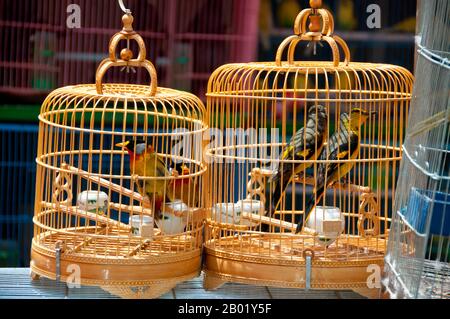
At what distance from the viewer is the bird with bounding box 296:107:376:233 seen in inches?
159

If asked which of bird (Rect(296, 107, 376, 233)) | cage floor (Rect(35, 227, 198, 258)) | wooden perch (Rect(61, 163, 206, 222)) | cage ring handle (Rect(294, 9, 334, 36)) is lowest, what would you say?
cage floor (Rect(35, 227, 198, 258))

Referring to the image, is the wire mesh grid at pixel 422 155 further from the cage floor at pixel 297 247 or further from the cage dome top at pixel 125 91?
the cage dome top at pixel 125 91

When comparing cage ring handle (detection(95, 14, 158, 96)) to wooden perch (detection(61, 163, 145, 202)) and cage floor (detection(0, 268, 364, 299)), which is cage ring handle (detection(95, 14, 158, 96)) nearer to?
wooden perch (detection(61, 163, 145, 202))

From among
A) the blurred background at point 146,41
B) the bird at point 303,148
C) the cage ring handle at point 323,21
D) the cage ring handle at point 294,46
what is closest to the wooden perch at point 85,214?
the bird at point 303,148

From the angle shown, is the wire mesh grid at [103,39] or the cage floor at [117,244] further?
the wire mesh grid at [103,39]

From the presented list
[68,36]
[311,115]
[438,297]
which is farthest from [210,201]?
[68,36]

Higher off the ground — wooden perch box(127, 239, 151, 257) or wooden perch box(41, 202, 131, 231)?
wooden perch box(41, 202, 131, 231)

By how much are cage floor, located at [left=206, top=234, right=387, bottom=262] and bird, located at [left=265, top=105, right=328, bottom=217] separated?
16 cm

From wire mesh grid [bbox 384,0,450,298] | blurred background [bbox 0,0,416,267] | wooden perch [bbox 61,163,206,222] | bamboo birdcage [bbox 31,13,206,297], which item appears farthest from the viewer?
blurred background [bbox 0,0,416,267]

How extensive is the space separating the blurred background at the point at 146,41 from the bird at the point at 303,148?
5.49 ft

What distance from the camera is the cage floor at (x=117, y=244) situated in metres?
3.97

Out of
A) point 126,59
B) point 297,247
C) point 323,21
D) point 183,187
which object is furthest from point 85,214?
point 323,21

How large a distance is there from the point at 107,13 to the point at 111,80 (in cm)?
36

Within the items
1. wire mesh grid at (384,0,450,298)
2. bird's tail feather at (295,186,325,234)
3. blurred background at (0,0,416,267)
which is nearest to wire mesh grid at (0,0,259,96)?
blurred background at (0,0,416,267)
